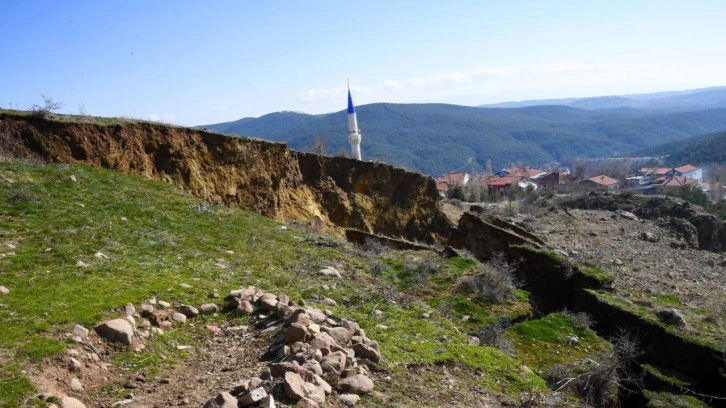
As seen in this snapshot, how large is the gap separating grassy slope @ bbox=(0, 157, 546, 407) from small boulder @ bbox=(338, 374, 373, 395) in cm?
15

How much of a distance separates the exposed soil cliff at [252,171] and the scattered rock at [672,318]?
1075cm

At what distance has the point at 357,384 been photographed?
15.1ft

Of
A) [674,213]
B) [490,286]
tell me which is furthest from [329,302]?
[674,213]

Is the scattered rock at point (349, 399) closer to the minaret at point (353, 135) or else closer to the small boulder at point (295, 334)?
the small boulder at point (295, 334)

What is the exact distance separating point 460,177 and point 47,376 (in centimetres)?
8044

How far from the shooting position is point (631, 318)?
975 centimetres

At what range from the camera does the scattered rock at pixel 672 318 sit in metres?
9.23

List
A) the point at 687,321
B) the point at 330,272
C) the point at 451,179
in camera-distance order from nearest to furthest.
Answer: the point at 330,272 → the point at 687,321 → the point at 451,179

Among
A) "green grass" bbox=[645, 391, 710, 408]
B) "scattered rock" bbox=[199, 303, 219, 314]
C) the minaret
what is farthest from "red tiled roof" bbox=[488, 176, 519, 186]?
"scattered rock" bbox=[199, 303, 219, 314]

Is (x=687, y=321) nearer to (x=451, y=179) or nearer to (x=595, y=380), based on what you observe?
(x=595, y=380)

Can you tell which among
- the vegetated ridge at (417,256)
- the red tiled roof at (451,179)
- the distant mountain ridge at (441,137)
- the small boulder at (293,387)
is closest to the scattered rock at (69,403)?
the small boulder at (293,387)

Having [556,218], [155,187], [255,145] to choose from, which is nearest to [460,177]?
[556,218]

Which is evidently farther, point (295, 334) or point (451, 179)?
point (451, 179)

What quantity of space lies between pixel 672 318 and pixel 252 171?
465 inches
